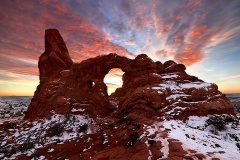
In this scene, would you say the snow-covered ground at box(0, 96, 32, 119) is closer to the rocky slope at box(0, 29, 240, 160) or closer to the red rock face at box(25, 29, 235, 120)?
the red rock face at box(25, 29, 235, 120)

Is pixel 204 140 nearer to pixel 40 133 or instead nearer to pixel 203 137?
pixel 203 137

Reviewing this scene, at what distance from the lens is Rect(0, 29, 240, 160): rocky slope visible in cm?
1147

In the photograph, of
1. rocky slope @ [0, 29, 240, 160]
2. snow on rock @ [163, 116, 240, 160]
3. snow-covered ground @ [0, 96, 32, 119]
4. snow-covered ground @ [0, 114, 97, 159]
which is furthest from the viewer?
snow-covered ground @ [0, 96, 32, 119]

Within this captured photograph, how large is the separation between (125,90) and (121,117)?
20.0 feet

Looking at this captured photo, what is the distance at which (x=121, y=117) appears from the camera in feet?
67.6

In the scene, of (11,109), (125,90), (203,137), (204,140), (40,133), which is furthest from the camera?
(11,109)

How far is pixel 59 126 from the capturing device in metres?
19.7

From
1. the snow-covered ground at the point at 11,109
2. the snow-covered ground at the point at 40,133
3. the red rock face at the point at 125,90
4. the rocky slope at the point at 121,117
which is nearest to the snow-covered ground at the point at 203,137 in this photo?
the rocky slope at the point at 121,117

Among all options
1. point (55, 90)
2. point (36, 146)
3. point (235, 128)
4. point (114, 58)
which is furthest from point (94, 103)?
point (235, 128)

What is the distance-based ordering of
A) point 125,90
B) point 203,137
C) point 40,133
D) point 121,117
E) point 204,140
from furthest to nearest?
1. point 125,90
2. point 121,117
3. point 40,133
4. point 203,137
5. point 204,140

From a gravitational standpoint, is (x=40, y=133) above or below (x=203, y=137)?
below

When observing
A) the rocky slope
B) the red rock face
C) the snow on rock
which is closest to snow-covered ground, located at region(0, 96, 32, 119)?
the red rock face

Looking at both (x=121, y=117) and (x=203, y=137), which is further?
(x=121, y=117)

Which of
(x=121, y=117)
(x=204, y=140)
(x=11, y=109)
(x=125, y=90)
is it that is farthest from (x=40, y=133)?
(x=11, y=109)
